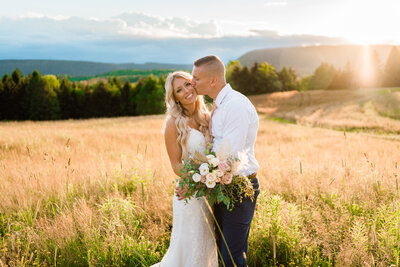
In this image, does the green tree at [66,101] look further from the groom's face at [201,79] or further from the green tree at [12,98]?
the groom's face at [201,79]

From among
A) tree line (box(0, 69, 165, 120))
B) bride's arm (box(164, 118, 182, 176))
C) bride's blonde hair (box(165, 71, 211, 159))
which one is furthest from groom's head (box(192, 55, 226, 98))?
tree line (box(0, 69, 165, 120))

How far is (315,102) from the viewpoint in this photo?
47750 millimetres

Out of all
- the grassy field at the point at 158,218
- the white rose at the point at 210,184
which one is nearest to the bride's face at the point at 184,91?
the white rose at the point at 210,184

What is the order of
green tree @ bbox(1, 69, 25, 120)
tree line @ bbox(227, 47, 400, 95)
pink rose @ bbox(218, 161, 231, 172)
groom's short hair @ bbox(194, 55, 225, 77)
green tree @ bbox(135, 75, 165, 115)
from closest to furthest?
1. pink rose @ bbox(218, 161, 231, 172)
2. groom's short hair @ bbox(194, 55, 225, 77)
3. green tree @ bbox(1, 69, 25, 120)
4. green tree @ bbox(135, 75, 165, 115)
5. tree line @ bbox(227, 47, 400, 95)

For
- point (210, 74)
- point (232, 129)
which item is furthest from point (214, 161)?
point (210, 74)

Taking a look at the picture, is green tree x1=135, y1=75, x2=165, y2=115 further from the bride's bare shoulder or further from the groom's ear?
the groom's ear

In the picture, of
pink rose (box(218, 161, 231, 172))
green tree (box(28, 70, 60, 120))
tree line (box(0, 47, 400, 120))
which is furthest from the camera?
tree line (box(0, 47, 400, 120))

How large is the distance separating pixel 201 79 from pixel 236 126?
32.6 inches

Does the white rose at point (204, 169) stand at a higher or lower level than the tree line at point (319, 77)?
lower

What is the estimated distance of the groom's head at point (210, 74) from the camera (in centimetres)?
318

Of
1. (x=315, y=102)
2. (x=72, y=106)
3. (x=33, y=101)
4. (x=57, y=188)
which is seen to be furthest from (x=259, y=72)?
(x=57, y=188)

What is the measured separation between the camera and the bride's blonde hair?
3541 millimetres

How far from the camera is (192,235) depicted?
364 centimetres

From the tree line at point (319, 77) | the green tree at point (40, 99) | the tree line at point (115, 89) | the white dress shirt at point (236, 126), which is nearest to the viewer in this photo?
the white dress shirt at point (236, 126)
